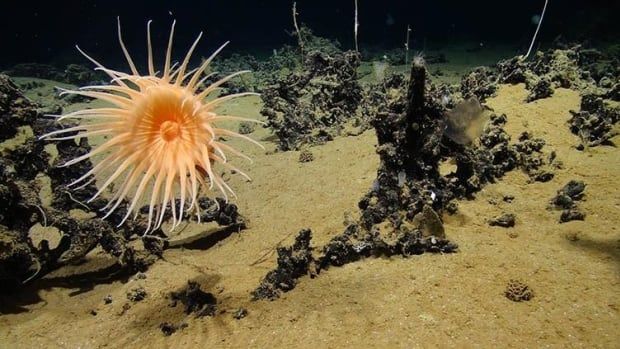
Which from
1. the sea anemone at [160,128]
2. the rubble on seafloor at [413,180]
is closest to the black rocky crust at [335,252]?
the rubble on seafloor at [413,180]

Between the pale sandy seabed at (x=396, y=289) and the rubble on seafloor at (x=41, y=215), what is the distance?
0.79ft

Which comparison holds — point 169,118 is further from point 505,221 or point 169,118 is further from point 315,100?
point 315,100

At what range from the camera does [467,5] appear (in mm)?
25781

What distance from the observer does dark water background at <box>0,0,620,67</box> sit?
68.2 feet

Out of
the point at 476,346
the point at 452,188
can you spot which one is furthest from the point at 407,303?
the point at 452,188

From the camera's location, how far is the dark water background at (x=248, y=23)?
68.2 ft

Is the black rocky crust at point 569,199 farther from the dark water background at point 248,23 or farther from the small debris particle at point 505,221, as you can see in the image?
the dark water background at point 248,23

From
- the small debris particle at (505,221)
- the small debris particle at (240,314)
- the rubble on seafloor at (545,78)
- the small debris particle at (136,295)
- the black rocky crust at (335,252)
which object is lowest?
the small debris particle at (136,295)

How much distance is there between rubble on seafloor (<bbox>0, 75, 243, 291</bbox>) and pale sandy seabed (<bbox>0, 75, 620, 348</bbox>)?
24cm

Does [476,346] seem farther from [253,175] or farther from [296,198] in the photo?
[253,175]

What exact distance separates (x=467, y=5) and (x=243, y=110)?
2126 cm

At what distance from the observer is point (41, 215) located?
4.34m

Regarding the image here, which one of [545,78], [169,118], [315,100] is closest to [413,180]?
[169,118]

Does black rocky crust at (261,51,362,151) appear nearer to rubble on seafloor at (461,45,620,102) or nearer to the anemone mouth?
rubble on seafloor at (461,45,620,102)
